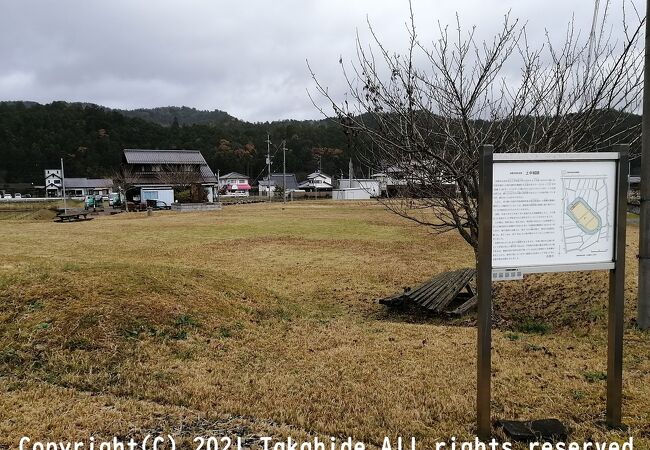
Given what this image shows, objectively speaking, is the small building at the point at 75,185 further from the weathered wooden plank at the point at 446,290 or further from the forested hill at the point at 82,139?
the weathered wooden plank at the point at 446,290

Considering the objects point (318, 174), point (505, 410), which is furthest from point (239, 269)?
point (318, 174)

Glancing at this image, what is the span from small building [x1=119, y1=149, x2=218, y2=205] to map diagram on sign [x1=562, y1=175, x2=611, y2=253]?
44.0 meters

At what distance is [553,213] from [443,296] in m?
4.23

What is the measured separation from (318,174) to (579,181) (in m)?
78.0

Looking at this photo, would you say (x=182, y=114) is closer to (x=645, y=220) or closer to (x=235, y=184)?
(x=235, y=184)

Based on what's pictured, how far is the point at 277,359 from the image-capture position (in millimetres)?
4488

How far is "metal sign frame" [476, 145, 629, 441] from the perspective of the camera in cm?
284

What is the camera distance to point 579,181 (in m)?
3.03

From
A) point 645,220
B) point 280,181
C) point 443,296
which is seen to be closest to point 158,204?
point 443,296

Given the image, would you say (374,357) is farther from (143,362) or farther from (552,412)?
(143,362)

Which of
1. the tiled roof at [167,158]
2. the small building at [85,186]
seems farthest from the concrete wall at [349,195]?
the small building at [85,186]

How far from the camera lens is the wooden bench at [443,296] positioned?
6.82 m

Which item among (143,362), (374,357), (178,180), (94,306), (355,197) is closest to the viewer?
(143,362)

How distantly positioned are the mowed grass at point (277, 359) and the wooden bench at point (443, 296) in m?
0.22
